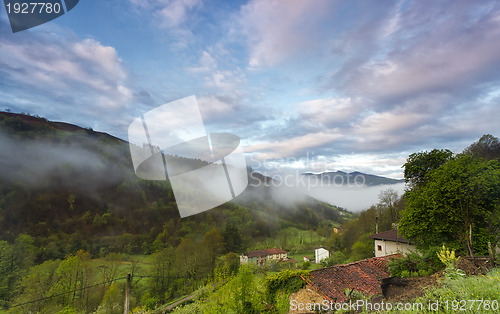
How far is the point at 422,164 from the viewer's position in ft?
53.3

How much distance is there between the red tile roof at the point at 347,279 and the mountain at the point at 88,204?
163 ft

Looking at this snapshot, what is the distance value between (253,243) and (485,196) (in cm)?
7610

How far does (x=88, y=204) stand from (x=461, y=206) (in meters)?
102

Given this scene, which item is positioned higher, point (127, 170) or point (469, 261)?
point (127, 170)

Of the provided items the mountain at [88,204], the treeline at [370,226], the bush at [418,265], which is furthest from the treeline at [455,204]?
the mountain at [88,204]

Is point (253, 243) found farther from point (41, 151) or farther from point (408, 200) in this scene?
point (41, 151)

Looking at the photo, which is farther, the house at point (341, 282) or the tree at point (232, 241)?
the tree at point (232, 241)

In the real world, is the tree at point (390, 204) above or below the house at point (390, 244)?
above

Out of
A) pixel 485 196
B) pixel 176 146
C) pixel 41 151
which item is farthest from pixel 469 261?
pixel 41 151

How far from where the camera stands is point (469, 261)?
938 centimetres

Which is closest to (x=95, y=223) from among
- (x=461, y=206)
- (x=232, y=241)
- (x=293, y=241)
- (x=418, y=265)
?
(x=232, y=241)

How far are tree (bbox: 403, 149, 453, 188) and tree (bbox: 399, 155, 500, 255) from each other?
154 cm

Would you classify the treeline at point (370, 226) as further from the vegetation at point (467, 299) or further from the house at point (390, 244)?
the vegetation at point (467, 299)

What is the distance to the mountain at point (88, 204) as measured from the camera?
64562 mm
